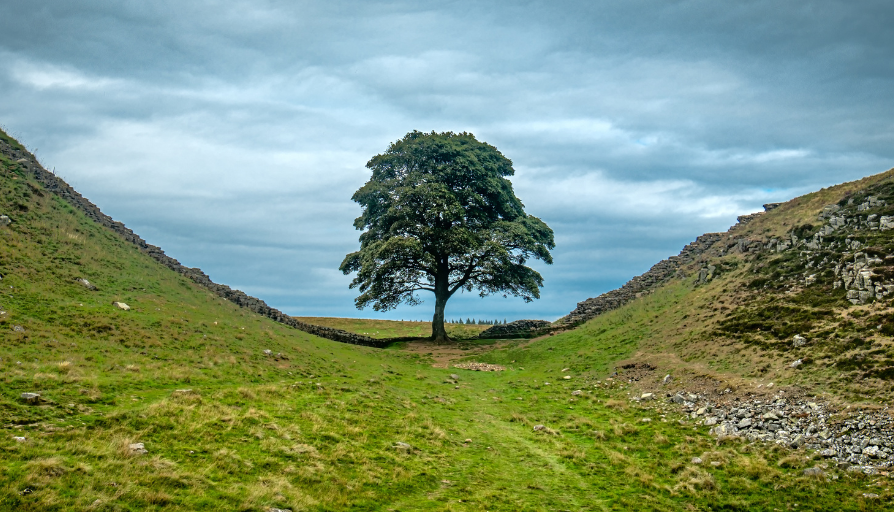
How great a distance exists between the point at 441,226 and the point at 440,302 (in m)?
6.56

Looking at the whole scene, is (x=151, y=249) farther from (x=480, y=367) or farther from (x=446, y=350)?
(x=480, y=367)

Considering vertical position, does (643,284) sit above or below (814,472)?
above

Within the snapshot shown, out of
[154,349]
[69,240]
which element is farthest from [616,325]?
[69,240]

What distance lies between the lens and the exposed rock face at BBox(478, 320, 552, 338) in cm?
4547

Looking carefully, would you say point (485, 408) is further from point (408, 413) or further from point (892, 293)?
point (892, 293)

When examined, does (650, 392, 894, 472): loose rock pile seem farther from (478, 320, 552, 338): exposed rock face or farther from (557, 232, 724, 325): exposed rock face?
(478, 320, 552, 338): exposed rock face

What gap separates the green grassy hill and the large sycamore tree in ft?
44.1

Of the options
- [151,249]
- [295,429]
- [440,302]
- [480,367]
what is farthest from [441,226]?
[295,429]

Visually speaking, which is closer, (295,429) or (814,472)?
(814,472)

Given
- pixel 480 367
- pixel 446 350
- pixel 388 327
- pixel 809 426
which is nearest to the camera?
pixel 809 426

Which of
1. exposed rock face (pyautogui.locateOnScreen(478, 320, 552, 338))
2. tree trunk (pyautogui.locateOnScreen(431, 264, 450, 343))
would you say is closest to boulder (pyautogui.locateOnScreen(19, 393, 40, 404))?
tree trunk (pyautogui.locateOnScreen(431, 264, 450, 343))

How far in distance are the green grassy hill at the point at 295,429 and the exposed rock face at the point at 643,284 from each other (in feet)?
42.5

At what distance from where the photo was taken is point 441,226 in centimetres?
4506

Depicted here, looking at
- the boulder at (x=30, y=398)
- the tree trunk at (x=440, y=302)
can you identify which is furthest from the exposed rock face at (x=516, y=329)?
the boulder at (x=30, y=398)
